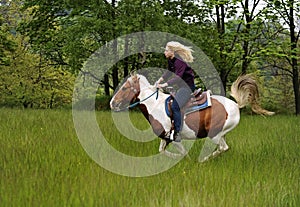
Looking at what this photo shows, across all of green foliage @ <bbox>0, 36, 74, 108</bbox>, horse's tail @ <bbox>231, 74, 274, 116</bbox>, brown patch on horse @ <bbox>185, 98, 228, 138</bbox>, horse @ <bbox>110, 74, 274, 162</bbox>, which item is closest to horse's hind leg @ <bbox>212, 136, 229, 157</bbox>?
horse @ <bbox>110, 74, 274, 162</bbox>

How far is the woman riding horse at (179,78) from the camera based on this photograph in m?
7.68

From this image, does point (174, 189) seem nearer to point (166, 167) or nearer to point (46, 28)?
point (166, 167)

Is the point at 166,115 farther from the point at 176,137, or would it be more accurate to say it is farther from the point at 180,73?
the point at 180,73

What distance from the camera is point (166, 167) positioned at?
6.77 meters

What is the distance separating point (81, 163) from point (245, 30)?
19.0 metres

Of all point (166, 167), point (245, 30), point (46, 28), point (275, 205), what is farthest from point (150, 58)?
point (275, 205)

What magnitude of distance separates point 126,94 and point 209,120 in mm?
1640

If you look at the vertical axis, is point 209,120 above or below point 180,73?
below

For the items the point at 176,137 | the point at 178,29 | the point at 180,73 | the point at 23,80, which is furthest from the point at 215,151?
the point at 23,80

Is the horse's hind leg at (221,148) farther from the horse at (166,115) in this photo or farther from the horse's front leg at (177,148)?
the horse's front leg at (177,148)

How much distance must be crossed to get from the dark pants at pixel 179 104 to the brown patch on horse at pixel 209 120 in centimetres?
23

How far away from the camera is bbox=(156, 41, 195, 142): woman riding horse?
302 inches

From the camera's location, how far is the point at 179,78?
7641 mm

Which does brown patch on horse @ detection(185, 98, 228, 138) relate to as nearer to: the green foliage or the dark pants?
the dark pants
